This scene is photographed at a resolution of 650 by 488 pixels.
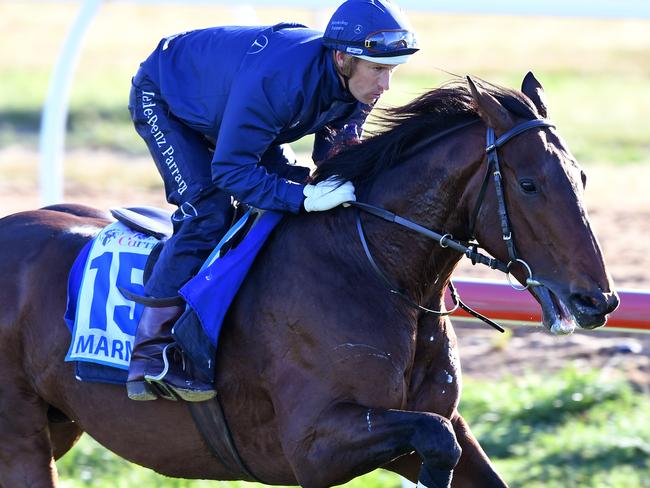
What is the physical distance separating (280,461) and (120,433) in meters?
0.65

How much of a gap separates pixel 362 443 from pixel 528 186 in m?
0.96

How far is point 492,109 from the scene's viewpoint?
12.3 feet

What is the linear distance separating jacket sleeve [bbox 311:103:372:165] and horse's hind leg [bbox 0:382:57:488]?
1452mm

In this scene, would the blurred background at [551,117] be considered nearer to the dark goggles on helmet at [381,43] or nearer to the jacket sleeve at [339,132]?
the jacket sleeve at [339,132]

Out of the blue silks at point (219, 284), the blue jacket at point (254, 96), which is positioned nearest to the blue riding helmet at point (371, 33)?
the blue jacket at point (254, 96)

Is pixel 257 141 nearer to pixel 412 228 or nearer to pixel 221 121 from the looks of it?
pixel 221 121

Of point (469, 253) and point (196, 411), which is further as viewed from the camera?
point (196, 411)

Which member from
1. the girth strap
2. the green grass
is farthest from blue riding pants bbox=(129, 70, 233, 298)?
the green grass

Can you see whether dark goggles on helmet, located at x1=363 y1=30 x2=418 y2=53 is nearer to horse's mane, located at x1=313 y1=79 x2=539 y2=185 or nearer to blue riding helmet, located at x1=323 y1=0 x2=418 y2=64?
blue riding helmet, located at x1=323 y1=0 x2=418 y2=64

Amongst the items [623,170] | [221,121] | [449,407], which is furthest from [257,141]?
[623,170]

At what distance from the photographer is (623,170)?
12109mm

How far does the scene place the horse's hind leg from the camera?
4.58 meters

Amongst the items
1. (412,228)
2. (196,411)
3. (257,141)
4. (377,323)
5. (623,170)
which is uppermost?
(257,141)

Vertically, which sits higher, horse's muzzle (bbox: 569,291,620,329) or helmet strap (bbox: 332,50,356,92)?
helmet strap (bbox: 332,50,356,92)
